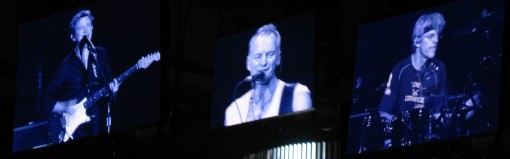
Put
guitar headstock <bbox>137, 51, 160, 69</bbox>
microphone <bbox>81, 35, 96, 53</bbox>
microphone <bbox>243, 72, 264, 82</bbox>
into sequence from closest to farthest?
guitar headstock <bbox>137, 51, 160, 69</bbox>
microphone <bbox>81, 35, 96, 53</bbox>
microphone <bbox>243, 72, 264, 82</bbox>

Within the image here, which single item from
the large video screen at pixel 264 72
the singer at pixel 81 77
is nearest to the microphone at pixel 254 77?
the large video screen at pixel 264 72

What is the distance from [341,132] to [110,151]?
2.53 metres

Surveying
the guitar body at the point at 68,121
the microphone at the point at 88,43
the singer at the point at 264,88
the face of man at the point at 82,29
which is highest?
the face of man at the point at 82,29

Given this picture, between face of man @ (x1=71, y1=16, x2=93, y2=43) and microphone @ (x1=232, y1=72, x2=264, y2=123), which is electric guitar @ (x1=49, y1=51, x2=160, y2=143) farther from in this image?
microphone @ (x1=232, y1=72, x2=264, y2=123)

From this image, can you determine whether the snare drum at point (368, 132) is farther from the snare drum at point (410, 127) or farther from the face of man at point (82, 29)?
the face of man at point (82, 29)

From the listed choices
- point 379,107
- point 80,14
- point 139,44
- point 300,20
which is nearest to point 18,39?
point 80,14

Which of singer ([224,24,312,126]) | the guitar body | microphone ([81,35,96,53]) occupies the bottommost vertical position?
the guitar body

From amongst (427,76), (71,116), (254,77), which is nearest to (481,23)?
(427,76)

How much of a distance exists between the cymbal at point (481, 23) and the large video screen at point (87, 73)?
3018 mm

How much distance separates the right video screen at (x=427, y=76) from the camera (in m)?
10.8

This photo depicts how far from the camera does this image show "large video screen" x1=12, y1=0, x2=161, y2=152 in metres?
12.0

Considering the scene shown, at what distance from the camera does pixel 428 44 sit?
37.2 feet

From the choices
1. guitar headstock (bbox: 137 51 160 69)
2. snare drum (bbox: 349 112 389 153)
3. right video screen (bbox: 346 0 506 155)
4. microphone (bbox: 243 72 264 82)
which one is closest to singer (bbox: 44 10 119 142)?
guitar headstock (bbox: 137 51 160 69)

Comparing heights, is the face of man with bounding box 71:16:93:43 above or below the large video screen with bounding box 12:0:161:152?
above
